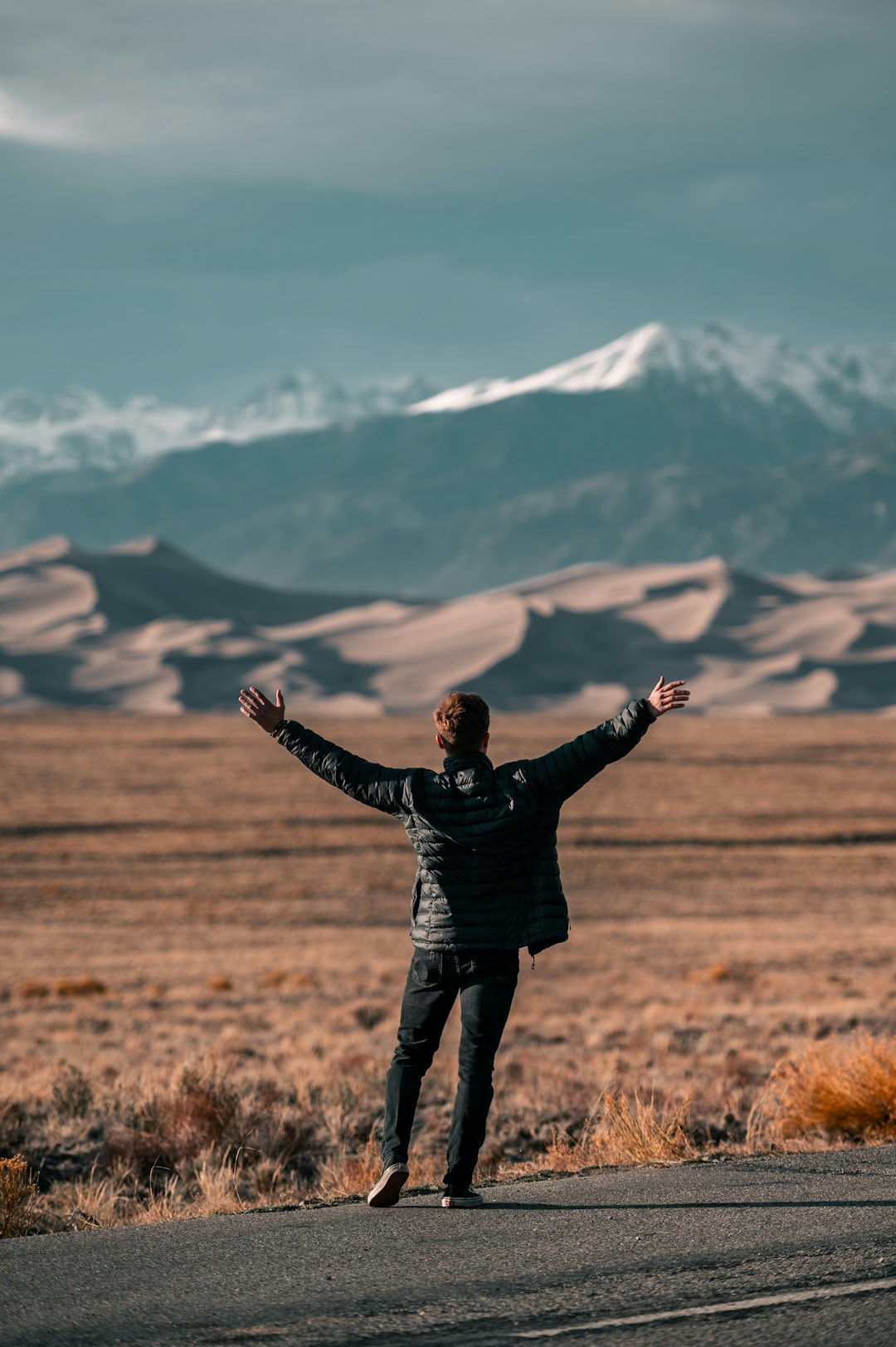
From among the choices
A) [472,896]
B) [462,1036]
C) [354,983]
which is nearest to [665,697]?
[472,896]

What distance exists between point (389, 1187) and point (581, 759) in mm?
1930

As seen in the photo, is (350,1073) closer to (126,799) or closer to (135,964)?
(135,964)

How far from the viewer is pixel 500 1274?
5.13 m

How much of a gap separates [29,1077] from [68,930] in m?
25.6

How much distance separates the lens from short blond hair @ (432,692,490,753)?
6.38m

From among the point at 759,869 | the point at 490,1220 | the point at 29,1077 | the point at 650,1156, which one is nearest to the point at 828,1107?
the point at 650,1156

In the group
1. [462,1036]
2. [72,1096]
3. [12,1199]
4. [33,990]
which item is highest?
[462,1036]

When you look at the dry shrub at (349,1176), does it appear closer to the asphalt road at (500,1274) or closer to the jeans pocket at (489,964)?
the asphalt road at (500,1274)

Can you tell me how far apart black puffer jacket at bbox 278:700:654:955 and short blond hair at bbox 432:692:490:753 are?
9cm

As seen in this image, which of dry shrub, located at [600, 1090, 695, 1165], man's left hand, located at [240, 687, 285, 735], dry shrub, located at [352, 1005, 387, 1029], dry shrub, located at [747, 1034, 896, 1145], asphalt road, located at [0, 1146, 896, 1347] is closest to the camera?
asphalt road, located at [0, 1146, 896, 1347]

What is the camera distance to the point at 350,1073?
13.0m

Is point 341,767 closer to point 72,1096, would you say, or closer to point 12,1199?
point 12,1199

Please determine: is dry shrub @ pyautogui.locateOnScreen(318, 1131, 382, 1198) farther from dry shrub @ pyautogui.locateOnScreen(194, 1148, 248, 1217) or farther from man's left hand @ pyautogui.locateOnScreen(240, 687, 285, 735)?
man's left hand @ pyautogui.locateOnScreen(240, 687, 285, 735)

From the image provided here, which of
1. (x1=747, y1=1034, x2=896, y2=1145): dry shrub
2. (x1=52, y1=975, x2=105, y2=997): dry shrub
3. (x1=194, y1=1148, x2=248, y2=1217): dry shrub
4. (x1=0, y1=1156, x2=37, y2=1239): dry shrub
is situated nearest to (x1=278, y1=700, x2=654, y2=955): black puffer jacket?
(x1=194, y1=1148, x2=248, y2=1217): dry shrub
